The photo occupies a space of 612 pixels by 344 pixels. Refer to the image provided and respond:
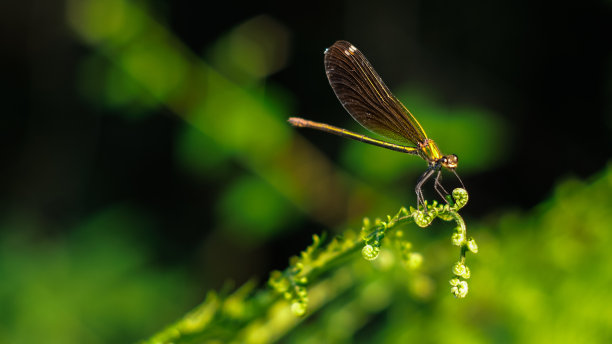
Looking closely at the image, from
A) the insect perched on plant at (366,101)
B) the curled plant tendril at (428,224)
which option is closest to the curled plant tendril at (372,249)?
the curled plant tendril at (428,224)

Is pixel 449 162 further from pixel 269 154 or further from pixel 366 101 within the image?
pixel 269 154

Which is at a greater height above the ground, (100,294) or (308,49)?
(308,49)

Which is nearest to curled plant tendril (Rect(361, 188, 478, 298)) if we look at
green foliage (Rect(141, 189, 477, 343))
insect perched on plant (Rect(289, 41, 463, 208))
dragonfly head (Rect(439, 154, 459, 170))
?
green foliage (Rect(141, 189, 477, 343))

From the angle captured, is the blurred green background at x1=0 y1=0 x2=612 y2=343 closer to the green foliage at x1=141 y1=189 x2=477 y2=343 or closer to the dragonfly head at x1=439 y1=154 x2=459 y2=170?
the green foliage at x1=141 y1=189 x2=477 y2=343

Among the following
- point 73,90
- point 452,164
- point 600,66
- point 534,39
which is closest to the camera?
point 452,164

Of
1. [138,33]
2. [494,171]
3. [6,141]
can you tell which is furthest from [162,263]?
[494,171]

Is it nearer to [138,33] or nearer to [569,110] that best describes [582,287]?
[569,110]

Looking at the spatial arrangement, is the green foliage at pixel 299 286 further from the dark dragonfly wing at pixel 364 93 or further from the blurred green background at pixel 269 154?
the dark dragonfly wing at pixel 364 93
